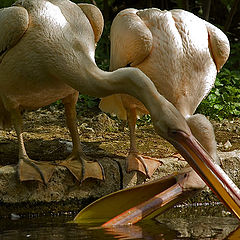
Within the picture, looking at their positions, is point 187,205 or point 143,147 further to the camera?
point 143,147

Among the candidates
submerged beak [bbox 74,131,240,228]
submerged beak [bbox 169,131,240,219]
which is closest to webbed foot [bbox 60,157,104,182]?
submerged beak [bbox 74,131,240,228]

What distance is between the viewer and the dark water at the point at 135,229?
13.2 feet

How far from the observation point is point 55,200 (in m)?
4.91

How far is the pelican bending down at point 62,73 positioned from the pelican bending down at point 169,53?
1.32 feet

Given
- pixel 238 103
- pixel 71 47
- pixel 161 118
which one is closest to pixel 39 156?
pixel 71 47

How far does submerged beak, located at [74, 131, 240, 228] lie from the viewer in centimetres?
410

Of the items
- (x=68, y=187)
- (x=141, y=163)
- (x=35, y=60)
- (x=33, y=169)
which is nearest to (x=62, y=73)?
(x=35, y=60)

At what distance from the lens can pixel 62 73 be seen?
183 inches

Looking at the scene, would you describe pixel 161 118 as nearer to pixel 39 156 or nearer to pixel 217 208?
pixel 217 208

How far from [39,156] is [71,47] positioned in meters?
1.35

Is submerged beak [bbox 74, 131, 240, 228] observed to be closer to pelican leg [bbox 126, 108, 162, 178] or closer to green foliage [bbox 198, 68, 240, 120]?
pelican leg [bbox 126, 108, 162, 178]

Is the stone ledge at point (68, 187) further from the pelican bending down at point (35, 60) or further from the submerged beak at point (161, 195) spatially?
the submerged beak at point (161, 195)

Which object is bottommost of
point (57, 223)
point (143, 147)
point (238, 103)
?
point (238, 103)

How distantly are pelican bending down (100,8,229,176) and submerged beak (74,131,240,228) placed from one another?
0.50 metres
